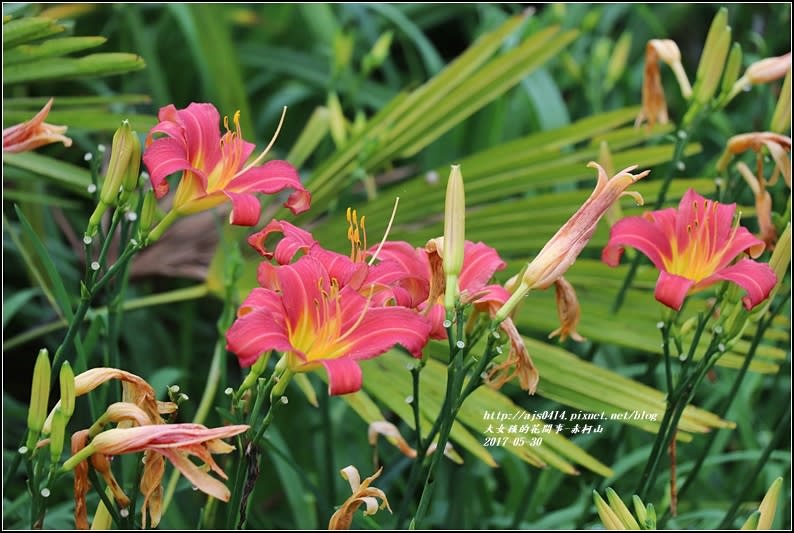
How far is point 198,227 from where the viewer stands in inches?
47.7

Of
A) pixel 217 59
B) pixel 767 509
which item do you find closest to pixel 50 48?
pixel 217 59

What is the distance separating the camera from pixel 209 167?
0.60 metres

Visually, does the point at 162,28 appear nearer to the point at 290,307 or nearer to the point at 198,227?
the point at 198,227

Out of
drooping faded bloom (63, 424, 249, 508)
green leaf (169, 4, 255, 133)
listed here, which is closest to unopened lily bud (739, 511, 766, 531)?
drooping faded bloom (63, 424, 249, 508)

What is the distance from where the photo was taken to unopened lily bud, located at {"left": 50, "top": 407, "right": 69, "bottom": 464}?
0.54 meters

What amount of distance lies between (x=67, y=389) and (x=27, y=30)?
1.54 feet

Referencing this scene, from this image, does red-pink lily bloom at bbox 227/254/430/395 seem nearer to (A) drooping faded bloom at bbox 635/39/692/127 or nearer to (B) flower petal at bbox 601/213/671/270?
(B) flower petal at bbox 601/213/671/270

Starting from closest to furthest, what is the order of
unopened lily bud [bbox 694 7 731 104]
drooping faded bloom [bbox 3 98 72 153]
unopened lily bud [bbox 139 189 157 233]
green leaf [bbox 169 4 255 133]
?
unopened lily bud [bbox 139 189 157 233] → drooping faded bloom [bbox 3 98 72 153] → unopened lily bud [bbox 694 7 731 104] → green leaf [bbox 169 4 255 133]

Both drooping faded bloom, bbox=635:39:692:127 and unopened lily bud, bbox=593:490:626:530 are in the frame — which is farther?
drooping faded bloom, bbox=635:39:692:127

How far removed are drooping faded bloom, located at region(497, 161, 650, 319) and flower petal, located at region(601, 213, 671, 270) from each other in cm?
8

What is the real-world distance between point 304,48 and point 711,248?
4.26 ft

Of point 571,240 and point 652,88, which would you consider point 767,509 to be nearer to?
point 571,240

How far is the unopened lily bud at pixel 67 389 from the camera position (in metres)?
0.52

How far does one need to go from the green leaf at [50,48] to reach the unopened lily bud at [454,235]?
42 cm
